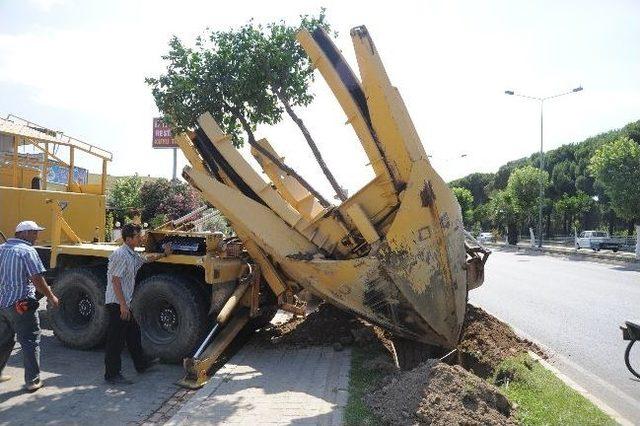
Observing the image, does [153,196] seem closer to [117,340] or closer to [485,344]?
[117,340]

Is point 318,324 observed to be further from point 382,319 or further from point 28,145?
point 28,145

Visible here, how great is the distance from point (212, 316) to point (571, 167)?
56.4 m

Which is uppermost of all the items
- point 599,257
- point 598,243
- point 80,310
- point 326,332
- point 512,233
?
point 512,233

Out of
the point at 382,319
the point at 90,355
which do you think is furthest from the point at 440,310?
the point at 90,355

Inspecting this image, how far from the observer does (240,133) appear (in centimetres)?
903

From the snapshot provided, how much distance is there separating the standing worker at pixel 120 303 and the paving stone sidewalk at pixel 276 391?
44.7 inches

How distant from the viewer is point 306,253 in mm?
6277

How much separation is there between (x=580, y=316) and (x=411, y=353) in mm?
5223

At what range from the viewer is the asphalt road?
21.1 ft

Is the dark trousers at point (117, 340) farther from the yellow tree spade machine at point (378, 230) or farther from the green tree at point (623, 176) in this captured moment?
the green tree at point (623, 176)

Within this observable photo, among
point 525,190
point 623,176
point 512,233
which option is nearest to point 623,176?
point 623,176

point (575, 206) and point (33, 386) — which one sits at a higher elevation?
point (575, 206)

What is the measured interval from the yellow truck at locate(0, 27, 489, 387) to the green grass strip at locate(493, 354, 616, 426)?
0.71 m

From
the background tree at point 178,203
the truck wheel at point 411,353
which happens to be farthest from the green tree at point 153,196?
the truck wheel at point 411,353
